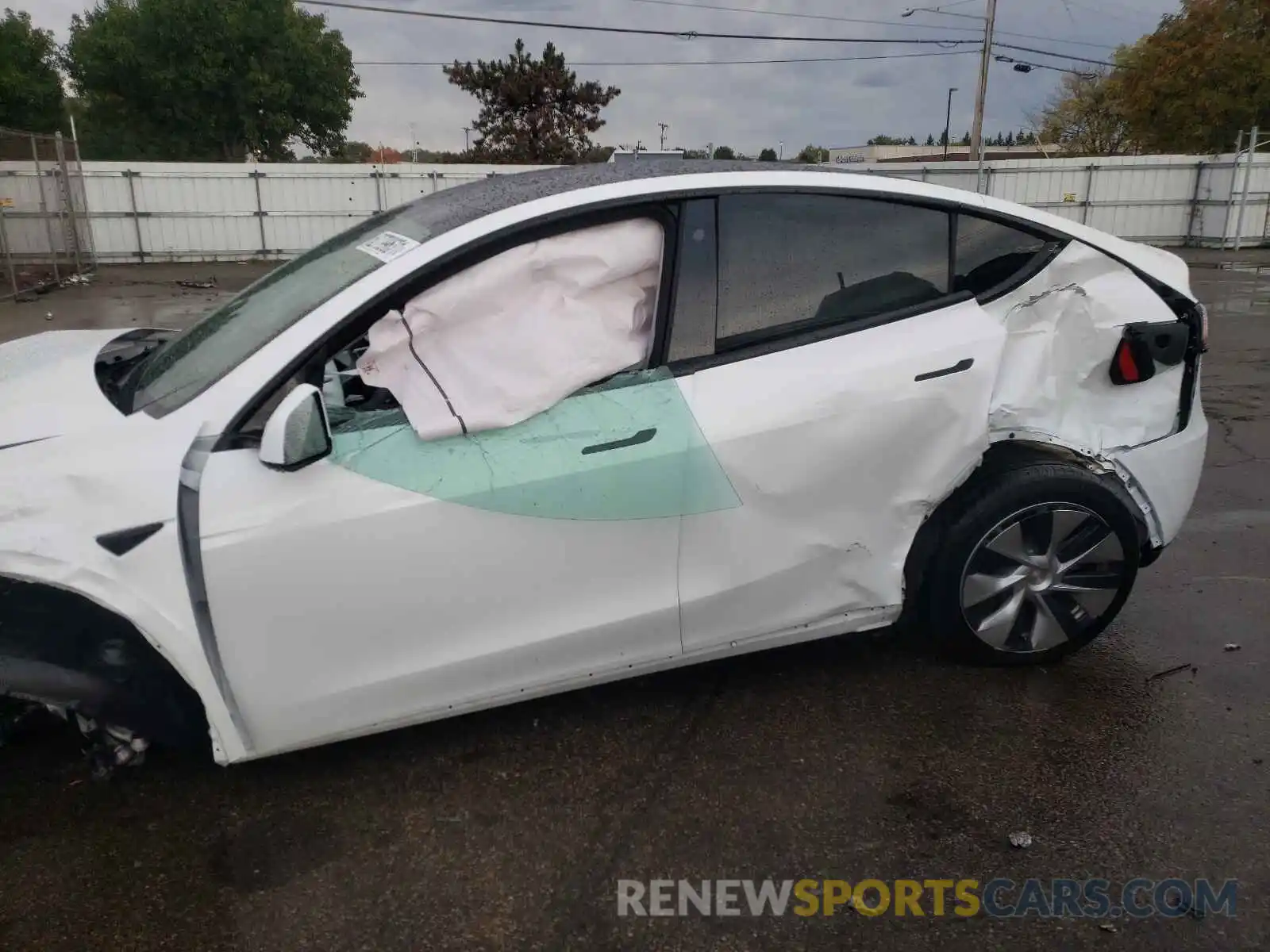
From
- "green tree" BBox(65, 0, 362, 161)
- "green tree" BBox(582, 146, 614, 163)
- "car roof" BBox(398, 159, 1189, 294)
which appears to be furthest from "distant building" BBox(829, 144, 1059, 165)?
"car roof" BBox(398, 159, 1189, 294)

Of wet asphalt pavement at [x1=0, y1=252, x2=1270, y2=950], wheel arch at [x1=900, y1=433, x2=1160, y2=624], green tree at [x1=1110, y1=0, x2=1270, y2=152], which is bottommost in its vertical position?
wet asphalt pavement at [x1=0, y1=252, x2=1270, y2=950]

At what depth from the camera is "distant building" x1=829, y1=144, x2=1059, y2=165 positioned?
1747 inches

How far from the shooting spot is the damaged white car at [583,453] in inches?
97.0

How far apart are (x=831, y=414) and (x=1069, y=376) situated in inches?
37.4

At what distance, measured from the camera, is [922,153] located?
79.3 meters

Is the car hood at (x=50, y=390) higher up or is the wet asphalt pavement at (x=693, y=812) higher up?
the car hood at (x=50, y=390)

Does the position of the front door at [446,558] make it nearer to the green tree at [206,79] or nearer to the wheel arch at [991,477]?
the wheel arch at [991,477]

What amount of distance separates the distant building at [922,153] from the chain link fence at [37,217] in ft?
101

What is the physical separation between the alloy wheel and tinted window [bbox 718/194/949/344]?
0.84m

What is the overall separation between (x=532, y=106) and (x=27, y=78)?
17.0 metres

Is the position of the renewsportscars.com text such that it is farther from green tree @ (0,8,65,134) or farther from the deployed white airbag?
green tree @ (0,8,65,134)

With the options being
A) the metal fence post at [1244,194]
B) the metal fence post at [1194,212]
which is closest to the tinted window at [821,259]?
the metal fence post at [1244,194]

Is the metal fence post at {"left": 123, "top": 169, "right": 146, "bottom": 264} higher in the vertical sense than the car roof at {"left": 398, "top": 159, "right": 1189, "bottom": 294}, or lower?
lower

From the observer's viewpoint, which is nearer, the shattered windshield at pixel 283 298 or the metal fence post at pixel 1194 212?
the shattered windshield at pixel 283 298
